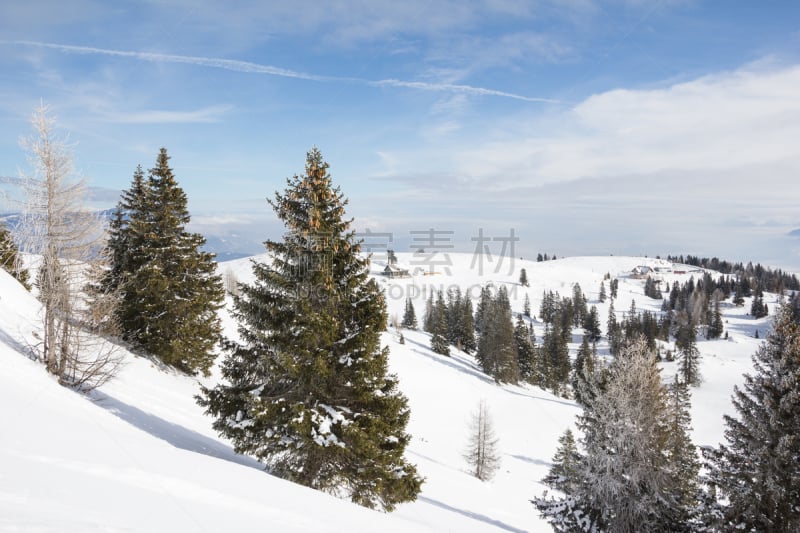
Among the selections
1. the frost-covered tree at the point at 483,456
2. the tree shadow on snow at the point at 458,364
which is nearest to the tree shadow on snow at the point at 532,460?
the frost-covered tree at the point at 483,456

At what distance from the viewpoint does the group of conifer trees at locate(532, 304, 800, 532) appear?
13273 millimetres

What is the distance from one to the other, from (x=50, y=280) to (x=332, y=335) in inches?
391

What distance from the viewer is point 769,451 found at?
44.1 ft

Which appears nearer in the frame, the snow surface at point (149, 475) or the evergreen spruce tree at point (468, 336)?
the snow surface at point (149, 475)

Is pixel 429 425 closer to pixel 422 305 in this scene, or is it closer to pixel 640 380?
pixel 640 380

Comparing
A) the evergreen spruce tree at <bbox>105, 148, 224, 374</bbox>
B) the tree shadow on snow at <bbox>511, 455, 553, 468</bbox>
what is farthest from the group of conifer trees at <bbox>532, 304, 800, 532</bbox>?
the tree shadow on snow at <bbox>511, 455, 553, 468</bbox>

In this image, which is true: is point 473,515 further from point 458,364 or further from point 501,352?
point 458,364

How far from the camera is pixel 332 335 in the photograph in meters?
12.1

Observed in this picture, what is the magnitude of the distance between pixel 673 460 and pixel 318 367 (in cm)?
1471

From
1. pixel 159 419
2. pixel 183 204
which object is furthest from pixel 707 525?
pixel 183 204

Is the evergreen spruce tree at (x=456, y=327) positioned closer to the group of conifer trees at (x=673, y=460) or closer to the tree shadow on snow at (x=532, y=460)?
the tree shadow on snow at (x=532, y=460)

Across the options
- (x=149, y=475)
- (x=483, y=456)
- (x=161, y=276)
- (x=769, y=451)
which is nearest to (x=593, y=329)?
(x=483, y=456)

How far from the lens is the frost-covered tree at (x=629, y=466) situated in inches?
611

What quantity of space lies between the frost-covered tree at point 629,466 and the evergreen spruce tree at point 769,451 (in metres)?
1.80
